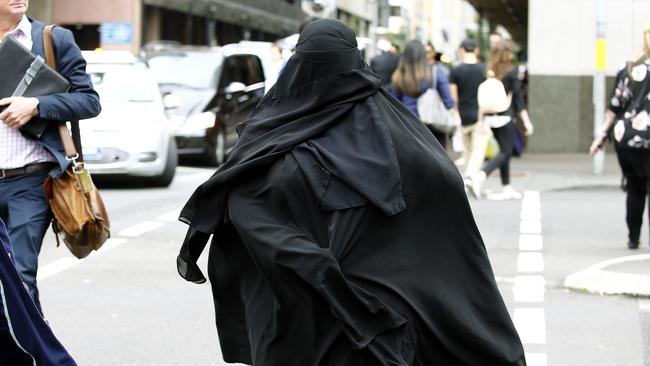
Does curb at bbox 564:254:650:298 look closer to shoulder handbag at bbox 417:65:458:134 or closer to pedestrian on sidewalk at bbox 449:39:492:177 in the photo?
pedestrian on sidewalk at bbox 449:39:492:177

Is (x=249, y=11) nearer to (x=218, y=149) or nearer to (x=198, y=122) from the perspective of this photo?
(x=218, y=149)

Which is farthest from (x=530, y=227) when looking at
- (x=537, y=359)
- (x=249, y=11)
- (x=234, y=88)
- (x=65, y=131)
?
(x=249, y=11)

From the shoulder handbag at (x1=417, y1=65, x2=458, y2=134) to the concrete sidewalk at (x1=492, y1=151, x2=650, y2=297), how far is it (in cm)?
134

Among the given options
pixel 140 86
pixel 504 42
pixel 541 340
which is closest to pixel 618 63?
pixel 504 42

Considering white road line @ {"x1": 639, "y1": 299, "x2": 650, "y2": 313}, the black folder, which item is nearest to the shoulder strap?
the black folder

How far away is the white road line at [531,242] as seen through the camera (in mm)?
11398

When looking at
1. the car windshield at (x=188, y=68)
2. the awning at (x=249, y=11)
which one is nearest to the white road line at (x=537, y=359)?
the car windshield at (x=188, y=68)

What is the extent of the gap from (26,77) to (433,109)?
10263mm

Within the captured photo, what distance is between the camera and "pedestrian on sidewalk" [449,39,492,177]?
1577 centimetres

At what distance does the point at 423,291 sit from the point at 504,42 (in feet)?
39.9

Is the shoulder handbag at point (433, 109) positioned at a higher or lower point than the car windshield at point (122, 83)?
lower

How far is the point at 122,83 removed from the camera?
657 inches

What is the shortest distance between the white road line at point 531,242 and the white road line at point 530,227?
28cm

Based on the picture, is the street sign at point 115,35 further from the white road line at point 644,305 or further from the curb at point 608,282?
the white road line at point 644,305
